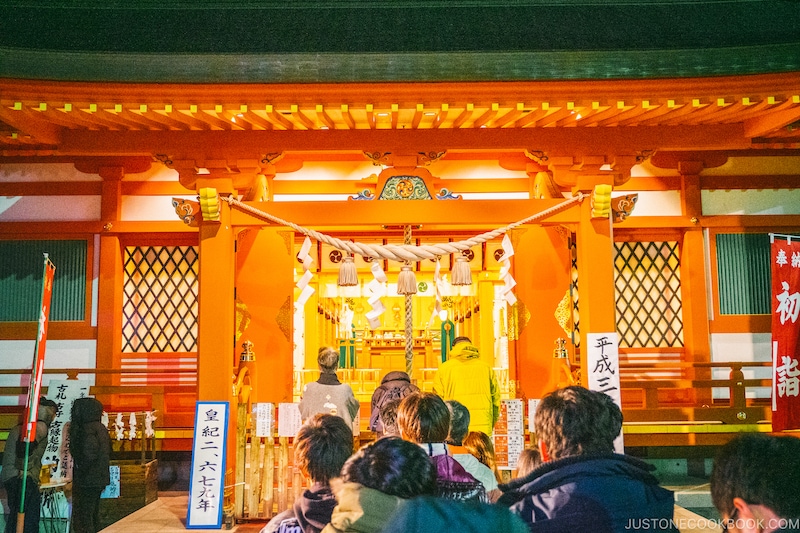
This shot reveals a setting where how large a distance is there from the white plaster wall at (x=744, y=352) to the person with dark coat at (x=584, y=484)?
7.02 meters

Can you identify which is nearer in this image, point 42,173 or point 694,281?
point 694,281

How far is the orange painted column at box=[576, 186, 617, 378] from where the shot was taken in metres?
7.05

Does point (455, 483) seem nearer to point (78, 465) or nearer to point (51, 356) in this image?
point (78, 465)

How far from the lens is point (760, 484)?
1.91 meters

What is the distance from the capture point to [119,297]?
894cm

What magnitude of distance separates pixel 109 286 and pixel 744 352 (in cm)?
864

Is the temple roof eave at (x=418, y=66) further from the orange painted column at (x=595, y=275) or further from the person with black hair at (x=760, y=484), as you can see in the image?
the person with black hair at (x=760, y=484)

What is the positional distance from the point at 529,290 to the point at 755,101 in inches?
147

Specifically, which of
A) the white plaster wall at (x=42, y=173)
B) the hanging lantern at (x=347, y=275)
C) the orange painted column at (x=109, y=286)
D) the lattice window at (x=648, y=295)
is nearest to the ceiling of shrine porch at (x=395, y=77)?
the white plaster wall at (x=42, y=173)

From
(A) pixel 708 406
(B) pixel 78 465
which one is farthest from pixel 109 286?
(A) pixel 708 406

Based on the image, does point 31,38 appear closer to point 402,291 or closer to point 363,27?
point 363,27

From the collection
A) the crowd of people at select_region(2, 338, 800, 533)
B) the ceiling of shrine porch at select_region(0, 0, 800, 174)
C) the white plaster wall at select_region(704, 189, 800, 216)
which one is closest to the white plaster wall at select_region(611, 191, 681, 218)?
the white plaster wall at select_region(704, 189, 800, 216)

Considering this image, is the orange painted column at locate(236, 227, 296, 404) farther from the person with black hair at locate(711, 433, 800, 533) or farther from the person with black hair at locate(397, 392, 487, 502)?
the person with black hair at locate(711, 433, 800, 533)

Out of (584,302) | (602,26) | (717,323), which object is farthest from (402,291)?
(717,323)
